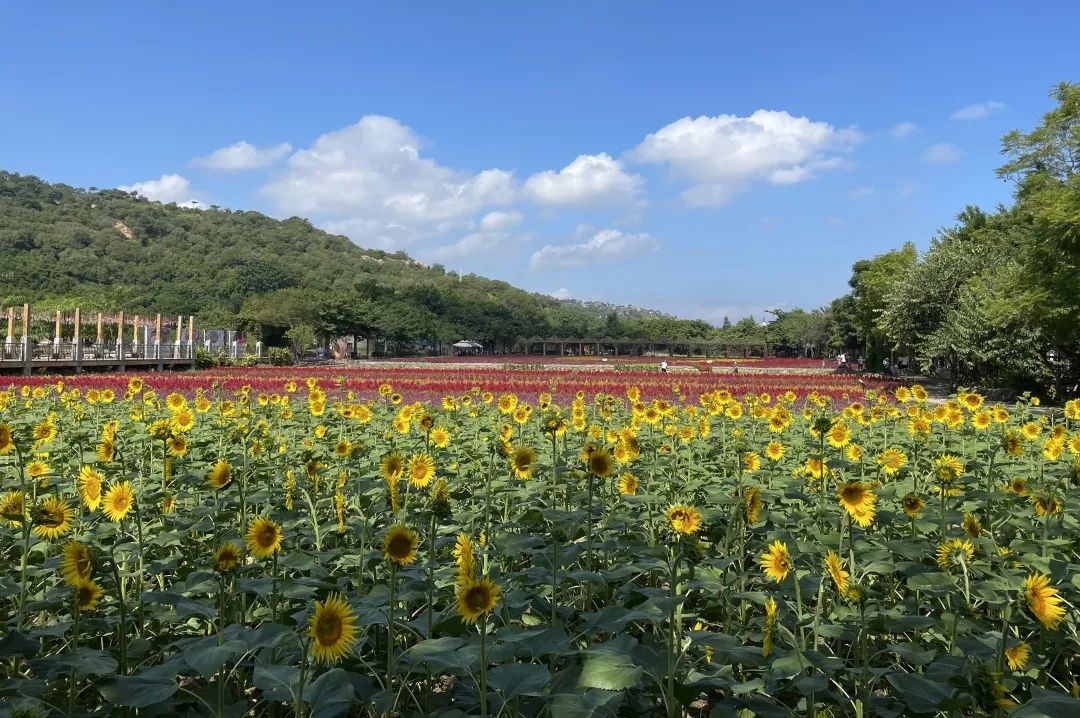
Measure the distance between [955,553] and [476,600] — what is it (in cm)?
201

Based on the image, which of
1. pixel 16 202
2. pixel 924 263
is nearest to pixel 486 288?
pixel 16 202

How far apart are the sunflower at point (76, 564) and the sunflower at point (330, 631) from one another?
0.77 meters

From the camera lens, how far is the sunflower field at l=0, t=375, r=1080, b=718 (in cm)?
181

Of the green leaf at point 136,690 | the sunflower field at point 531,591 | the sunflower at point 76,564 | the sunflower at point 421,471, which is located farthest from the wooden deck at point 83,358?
the green leaf at point 136,690

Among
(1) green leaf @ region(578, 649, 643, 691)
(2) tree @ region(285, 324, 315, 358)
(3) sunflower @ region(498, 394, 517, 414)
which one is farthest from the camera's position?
(2) tree @ region(285, 324, 315, 358)

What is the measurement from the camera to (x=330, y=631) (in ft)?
5.13

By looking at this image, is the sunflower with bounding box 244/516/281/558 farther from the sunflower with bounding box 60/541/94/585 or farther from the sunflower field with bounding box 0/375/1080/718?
the sunflower with bounding box 60/541/94/585

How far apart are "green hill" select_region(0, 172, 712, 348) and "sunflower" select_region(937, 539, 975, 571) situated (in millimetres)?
52638

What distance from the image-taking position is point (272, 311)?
51.2m

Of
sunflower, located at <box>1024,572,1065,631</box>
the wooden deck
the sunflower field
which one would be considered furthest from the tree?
sunflower, located at <box>1024,572,1065,631</box>

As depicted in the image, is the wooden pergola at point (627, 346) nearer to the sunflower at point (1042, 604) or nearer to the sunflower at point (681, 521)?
the sunflower at point (681, 521)

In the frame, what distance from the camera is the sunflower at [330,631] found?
1.54 metres

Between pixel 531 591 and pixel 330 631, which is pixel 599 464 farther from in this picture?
pixel 330 631

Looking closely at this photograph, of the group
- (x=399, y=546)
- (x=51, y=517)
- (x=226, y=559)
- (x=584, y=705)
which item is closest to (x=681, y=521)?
(x=584, y=705)
